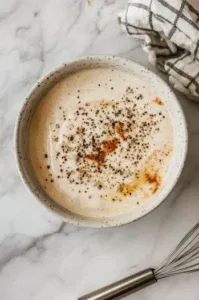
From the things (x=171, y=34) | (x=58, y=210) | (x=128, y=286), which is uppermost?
(x=171, y=34)

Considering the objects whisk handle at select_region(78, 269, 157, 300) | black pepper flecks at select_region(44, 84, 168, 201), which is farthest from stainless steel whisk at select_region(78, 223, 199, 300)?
black pepper flecks at select_region(44, 84, 168, 201)

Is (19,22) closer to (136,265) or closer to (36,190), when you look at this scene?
(36,190)

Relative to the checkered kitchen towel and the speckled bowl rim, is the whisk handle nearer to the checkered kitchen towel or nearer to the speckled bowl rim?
the speckled bowl rim

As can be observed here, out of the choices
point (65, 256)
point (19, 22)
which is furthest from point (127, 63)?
point (65, 256)

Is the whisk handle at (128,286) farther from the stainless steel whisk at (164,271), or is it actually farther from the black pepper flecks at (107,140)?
the black pepper flecks at (107,140)

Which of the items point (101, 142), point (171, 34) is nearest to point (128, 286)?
point (101, 142)

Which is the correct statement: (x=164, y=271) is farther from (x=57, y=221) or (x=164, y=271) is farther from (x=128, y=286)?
(x=57, y=221)
